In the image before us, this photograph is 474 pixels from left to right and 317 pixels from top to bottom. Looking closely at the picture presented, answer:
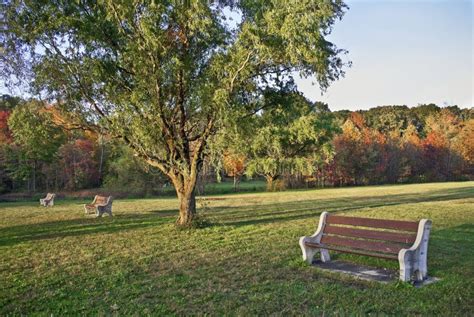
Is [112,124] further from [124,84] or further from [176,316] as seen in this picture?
[176,316]

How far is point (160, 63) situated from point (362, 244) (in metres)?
7.23

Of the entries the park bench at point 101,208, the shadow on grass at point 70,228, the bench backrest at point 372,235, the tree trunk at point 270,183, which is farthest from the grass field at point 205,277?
the tree trunk at point 270,183

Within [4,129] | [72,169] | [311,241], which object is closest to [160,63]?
[311,241]

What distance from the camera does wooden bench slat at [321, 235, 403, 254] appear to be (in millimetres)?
6538

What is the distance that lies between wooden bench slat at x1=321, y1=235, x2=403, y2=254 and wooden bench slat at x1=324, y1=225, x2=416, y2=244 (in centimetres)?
9

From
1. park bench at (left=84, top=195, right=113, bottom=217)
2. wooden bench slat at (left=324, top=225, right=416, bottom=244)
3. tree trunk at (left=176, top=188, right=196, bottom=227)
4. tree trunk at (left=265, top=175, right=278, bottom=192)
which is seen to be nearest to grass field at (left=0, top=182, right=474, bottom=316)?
tree trunk at (left=176, top=188, right=196, bottom=227)

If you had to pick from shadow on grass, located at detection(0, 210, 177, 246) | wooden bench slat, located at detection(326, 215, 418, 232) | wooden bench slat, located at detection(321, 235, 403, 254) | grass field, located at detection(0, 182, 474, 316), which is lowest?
grass field, located at detection(0, 182, 474, 316)

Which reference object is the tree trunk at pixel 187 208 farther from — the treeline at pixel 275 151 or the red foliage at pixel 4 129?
the red foliage at pixel 4 129

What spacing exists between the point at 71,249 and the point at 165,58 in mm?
5448

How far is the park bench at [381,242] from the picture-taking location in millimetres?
6230

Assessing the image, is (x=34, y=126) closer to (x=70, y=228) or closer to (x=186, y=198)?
(x=70, y=228)

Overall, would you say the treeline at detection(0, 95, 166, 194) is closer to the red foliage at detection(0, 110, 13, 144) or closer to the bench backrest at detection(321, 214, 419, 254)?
the red foliage at detection(0, 110, 13, 144)

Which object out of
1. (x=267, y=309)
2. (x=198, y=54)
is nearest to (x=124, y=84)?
(x=198, y=54)

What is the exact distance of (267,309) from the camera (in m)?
5.05
